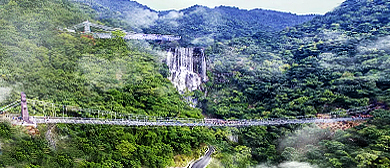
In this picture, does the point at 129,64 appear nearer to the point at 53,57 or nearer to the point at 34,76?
the point at 53,57

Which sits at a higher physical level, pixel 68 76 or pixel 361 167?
pixel 68 76

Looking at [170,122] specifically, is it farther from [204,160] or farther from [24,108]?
[24,108]

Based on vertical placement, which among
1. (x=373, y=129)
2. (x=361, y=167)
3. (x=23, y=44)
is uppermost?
(x=23, y=44)

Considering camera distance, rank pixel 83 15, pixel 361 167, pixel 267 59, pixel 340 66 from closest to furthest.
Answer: pixel 361 167
pixel 340 66
pixel 83 15
pixel 267 59

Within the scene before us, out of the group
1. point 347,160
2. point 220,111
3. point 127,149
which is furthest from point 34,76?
point 347,160

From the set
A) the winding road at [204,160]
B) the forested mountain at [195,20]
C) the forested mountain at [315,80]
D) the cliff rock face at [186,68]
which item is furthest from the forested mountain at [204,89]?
the forested mountain at [195,20]

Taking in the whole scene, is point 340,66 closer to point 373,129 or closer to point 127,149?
point 373,129

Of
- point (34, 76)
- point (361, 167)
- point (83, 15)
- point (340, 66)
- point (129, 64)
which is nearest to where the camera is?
point (361, 167)

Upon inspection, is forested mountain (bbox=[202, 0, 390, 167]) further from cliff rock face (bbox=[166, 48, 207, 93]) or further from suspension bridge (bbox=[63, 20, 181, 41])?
suspension bridge (bbox=[63, 20, 181, 41])

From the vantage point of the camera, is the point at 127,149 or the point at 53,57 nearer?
the point at 127,149
